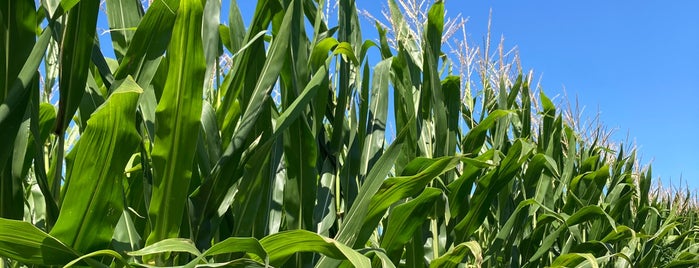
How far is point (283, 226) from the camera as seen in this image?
942 millimetres

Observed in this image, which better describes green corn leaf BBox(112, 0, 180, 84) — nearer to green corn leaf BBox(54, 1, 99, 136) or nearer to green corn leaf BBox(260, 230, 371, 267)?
green corn leaf BBox(54, 1, 99, 136)

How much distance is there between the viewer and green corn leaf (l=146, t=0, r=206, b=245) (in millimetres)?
601

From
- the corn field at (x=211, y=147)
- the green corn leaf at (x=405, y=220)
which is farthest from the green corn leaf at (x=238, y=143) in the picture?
the green corn leaf at (x=405, y=220)

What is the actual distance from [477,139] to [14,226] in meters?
0.95

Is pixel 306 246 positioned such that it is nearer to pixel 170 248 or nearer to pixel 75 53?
pixel 170 248

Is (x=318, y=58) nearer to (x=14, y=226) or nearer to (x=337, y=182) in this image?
(x=337, y=182)

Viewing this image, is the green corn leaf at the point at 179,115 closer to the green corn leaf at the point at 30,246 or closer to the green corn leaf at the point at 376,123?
the green corn leaf at the point at 30,246

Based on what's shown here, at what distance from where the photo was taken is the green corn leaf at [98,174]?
553mm

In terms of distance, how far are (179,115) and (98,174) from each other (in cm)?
8

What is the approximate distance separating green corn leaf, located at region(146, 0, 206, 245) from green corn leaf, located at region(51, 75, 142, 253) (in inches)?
1.7

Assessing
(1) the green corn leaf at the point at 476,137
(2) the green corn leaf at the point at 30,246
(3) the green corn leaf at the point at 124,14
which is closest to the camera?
(2) the green corn leaf at the point at 30,246

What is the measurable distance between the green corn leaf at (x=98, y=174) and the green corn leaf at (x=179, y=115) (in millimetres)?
43

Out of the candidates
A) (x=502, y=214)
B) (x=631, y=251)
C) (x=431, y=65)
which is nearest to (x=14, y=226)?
(x=431, y=65)

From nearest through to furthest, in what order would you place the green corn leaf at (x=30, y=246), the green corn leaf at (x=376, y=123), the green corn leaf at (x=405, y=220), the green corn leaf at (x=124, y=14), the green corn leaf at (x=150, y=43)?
the green corn leaf at (x=30, y=246)
the green corn leaf at (x=150, y=43)
the green corn leaf at (x=124, y=14)
the green corn leaf at (x=405, y=220)
the green corn leaf at (x=376, y=123)
